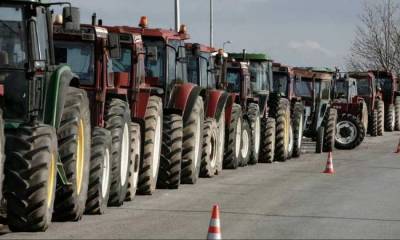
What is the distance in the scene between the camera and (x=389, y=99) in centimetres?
4434

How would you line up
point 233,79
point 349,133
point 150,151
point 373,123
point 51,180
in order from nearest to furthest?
point 51,180
point 150,151
point 233,79
point 349,133
point 373,123

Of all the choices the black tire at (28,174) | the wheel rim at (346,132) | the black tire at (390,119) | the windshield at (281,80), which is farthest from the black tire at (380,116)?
the black tire at (28,174)

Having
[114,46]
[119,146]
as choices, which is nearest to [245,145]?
[119,146]

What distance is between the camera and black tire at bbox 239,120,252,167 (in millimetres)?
22656

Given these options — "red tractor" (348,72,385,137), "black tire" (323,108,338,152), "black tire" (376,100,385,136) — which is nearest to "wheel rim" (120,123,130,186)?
"black tire" (323,108,338,152)

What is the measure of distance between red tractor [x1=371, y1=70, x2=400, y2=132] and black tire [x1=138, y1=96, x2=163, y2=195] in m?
28.7

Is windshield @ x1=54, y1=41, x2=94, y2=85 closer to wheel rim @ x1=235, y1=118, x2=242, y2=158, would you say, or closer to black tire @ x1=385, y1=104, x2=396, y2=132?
wheel rim @ x1=235, y1=118, x2=242, y2=158

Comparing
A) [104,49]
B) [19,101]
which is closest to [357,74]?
[104,49]

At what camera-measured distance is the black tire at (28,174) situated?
992cm

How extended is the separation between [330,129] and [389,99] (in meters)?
15.7

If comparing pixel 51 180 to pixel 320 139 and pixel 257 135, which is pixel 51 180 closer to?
pixel 257 135

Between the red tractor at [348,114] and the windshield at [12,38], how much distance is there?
71.1 feet

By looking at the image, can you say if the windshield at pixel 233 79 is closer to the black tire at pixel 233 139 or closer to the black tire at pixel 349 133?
the black tire at pixel 233 139

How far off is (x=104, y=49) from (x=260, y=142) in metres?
11.4
